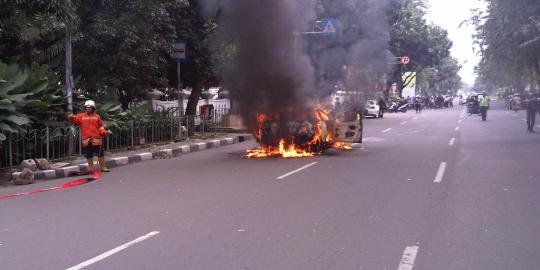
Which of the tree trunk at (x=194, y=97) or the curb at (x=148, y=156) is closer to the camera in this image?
the curb at (x=148, y=156)

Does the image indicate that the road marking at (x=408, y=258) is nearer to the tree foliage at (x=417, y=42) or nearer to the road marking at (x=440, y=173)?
the road marking at (x=440, y=173)

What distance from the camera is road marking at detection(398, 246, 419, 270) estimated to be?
4.61 metres

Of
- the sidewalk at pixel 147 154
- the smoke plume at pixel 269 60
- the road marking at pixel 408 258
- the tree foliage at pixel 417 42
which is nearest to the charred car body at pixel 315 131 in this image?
the smoke plume at pixel 269 60

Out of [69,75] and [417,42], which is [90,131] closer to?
[69,75]

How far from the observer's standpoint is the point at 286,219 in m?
6.39

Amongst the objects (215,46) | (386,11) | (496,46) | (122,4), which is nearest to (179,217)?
(122,4)

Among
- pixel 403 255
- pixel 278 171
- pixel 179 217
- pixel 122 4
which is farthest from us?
pixel 122 4

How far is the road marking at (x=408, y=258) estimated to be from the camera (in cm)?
461

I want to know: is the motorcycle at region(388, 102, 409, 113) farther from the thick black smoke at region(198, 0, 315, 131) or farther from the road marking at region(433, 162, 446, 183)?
the road marking at region(433, 162, 446, 183)

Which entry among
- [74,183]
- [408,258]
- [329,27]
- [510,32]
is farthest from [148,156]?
[510,32]

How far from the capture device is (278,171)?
34.6 feet

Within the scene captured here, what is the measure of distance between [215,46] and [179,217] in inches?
423

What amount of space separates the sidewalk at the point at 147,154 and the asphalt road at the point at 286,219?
2.06ft

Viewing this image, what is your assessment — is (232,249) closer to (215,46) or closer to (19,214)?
(19,214)
